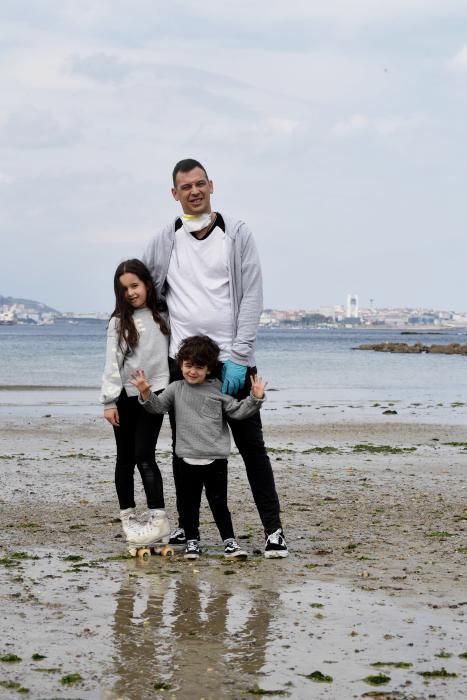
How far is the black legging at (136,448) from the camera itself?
646 centimetres

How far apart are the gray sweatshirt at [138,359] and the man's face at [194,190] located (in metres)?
0.71

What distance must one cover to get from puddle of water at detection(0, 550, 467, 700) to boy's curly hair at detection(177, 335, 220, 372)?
122 cm

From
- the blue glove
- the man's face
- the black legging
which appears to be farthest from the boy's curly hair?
the man's face

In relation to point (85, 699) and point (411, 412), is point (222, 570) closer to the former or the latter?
point (85, 699)

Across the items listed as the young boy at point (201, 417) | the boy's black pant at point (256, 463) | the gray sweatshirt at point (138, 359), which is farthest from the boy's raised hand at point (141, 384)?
the boy's black pant at point (256, 463)

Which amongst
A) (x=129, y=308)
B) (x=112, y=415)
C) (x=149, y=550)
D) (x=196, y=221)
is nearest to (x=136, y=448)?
(x=112, y=415)

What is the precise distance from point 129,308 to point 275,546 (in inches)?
67.7

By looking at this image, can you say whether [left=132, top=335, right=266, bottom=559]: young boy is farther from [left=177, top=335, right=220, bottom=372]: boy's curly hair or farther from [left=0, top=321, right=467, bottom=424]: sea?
[left=0, top=321, right=467, bottom=424]: sea

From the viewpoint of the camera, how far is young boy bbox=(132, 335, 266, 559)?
616 centimetres

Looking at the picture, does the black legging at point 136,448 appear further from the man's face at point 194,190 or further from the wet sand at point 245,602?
the man's face at point 194,190

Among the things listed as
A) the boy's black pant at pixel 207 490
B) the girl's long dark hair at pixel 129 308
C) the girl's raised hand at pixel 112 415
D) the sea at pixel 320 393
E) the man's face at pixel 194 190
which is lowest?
the sea at pixel 320 393

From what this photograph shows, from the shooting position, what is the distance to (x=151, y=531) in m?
6.38

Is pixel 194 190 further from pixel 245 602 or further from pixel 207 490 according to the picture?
pixel 245 602

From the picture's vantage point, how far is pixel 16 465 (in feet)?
37.5
